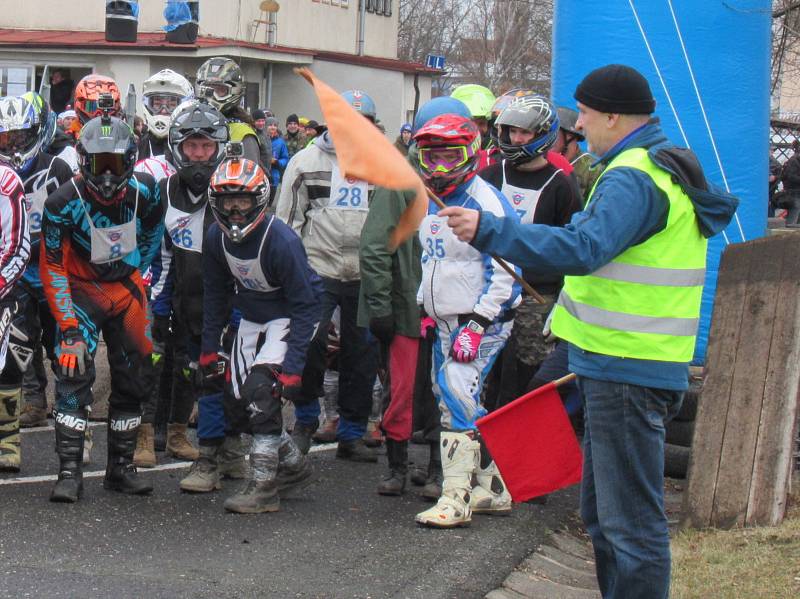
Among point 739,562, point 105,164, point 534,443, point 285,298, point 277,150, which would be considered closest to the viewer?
point 534,443

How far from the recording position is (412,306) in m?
7.52

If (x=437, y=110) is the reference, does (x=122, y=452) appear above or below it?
below

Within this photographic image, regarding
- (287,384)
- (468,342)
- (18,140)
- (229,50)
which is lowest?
(287,384)

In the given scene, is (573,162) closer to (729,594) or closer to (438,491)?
(438,491)

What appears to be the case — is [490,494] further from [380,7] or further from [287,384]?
[380,7]

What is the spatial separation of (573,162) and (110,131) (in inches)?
128

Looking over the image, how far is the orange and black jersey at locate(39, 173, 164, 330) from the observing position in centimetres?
676

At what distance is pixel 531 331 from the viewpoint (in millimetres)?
7480

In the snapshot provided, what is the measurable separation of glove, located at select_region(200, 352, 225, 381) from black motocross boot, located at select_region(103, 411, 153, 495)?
46 cm

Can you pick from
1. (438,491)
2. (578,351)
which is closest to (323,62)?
(438,491)

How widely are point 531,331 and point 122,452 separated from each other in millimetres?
2346

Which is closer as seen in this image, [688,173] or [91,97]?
[688,173]

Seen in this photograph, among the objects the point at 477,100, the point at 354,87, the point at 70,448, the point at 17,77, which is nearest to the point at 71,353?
the point at 70,448

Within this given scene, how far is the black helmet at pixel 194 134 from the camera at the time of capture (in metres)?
7.45
